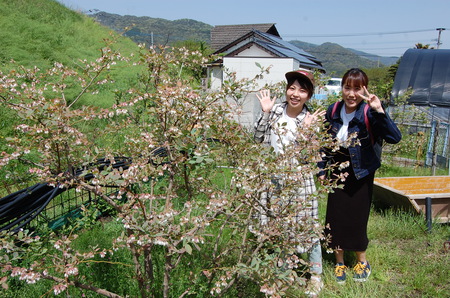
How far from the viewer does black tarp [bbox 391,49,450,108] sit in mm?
11156

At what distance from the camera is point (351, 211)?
3.24 metres

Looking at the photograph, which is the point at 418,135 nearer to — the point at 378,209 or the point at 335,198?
the point at 378,209

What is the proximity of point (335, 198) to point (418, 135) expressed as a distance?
5.63 meters

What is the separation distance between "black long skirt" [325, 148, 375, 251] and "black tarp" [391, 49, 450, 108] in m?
9.33

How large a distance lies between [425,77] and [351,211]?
33.6 feet

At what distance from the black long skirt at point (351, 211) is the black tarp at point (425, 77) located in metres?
9.33

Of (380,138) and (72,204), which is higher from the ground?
(380,138)

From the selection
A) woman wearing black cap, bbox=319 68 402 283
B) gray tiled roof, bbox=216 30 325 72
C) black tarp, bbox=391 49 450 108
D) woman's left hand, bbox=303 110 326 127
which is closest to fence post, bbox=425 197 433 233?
→ woman wearing black cap, bbox=319 68 402 283

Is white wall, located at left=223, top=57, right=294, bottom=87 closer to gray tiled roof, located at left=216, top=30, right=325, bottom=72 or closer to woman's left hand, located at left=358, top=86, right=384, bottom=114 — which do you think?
gray tiled roof, located at left=216, top=30, right=325, bottom=72

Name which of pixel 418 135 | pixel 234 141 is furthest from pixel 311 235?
pixel 418 135

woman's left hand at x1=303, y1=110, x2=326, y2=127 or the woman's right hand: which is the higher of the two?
the woman's right hand

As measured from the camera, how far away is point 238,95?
2684 mm

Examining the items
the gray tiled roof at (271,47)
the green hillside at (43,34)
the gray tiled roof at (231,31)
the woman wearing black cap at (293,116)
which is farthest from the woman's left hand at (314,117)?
the gray tiled roof at (231,31)

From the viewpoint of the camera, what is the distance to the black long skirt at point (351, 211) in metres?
3.19
